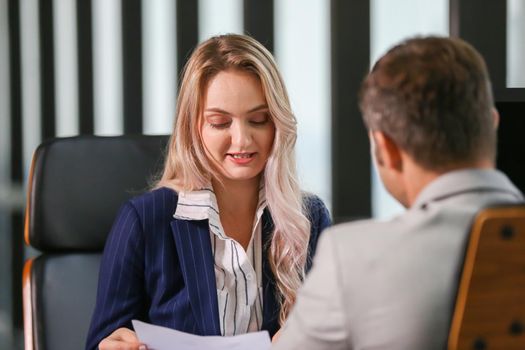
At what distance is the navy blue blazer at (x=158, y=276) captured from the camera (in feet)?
5.16

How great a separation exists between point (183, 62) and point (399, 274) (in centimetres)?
206

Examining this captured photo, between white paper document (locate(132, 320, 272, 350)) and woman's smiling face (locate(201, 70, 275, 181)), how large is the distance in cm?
32

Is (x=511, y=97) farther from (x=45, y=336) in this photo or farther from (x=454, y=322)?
(x=45, y=336)

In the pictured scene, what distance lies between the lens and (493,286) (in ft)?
2.56

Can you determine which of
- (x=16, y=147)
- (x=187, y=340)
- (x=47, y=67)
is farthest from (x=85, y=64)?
(x=187, y=340)

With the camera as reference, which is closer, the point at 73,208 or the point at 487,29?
the point at 73,208

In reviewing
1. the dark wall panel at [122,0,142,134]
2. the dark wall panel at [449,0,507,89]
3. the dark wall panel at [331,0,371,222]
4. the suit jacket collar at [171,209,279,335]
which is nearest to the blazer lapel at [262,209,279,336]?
the suit jacket collar at [171,209,279,335]

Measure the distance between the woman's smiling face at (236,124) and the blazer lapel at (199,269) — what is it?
0.13 metres

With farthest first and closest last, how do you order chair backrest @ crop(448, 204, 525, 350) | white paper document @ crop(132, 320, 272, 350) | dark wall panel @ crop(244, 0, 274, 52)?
1. dark wall panel @ crop(244, 0, 274, 52)
2. white paper document @ crop(132, 320, 272, 350)
3. chair backrest @ crop(448, 204, 525, 350)

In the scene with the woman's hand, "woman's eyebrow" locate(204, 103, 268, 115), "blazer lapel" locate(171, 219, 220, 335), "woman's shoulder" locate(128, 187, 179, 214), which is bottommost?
the woman's hand

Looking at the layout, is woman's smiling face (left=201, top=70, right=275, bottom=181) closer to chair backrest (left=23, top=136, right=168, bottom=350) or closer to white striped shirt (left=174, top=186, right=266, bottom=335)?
white striped shirt (left=174, top=186, right=266, bottom=335)

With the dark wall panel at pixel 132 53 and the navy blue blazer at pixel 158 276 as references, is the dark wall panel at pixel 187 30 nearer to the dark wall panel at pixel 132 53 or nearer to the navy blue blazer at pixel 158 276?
the dark wall panel at pixel 132 53

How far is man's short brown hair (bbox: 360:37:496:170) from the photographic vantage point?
877 millimetres

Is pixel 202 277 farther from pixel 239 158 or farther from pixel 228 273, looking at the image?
pixel 239 158
